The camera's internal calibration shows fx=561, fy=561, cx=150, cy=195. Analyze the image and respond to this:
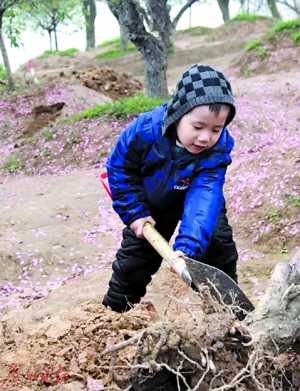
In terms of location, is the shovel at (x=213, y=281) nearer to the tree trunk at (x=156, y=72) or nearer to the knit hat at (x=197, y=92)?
the knit hat at (x=197, y=92)

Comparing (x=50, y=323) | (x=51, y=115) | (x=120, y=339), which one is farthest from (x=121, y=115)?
(x=120, y=339)

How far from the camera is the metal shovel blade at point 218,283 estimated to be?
2.25 m

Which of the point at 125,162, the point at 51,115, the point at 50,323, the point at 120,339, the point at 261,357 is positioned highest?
the point at 125,162

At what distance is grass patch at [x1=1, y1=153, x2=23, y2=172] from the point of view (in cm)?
1039

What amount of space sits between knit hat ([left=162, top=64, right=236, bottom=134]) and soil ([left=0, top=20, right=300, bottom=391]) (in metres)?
0.90

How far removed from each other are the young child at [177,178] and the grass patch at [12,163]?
24.7 ft

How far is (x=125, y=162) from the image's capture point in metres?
2.96

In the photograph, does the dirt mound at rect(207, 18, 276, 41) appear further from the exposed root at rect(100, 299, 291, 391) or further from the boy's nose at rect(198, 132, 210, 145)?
the exposed root at rect(100, 299, 291, 391)

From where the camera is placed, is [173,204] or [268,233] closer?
[173,204]

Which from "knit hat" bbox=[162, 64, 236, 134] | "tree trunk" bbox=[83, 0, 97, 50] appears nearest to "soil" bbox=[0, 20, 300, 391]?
"knit hat" bbox=[162, 64, 236, 134]

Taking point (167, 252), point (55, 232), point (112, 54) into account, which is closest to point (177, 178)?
point (167, 252)

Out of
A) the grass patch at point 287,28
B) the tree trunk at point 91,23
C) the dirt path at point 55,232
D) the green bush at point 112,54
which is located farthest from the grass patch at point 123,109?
the tree trunk at point 91,23

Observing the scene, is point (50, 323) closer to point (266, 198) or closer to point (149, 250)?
point (149, 250)

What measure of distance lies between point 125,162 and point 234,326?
124cm
